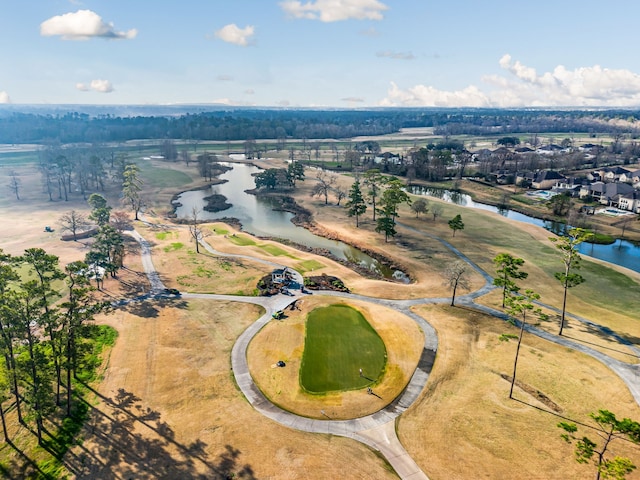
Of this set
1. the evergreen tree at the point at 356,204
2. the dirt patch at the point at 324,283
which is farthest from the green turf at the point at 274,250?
the evergreen tree at the point at 356,204

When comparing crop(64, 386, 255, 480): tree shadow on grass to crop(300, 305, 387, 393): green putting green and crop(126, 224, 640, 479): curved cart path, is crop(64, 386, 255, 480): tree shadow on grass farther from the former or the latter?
crop(300, 305, 387, 393): green putting green

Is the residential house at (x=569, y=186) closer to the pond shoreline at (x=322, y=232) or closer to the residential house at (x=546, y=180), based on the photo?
the residential house at (x=546, y=180)

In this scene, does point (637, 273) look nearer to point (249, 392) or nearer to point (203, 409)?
point (249, 392)

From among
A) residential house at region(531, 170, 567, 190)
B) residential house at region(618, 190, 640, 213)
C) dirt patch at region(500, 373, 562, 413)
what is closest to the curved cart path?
dirt patch at region(500, 373, 562, 413)

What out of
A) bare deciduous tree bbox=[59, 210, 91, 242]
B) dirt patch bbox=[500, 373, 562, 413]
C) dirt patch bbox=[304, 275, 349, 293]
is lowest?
dirt patch bbox=[500, 373, 562, 413]

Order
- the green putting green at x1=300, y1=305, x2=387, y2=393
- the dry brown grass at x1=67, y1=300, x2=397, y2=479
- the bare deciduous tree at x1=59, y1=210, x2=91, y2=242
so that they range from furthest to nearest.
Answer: the bare deciduous tree at x1=59, y1=210, x2=91, y2=242, the green putting green at x1=300, y1=305, x2=387, y2=393, the dry brown grass at x1=67, y1=300, x2=397, y2=479

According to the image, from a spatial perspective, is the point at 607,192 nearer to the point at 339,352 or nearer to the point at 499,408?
the point at 499,408

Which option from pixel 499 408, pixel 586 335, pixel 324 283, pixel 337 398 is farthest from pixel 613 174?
pixel 337 398
